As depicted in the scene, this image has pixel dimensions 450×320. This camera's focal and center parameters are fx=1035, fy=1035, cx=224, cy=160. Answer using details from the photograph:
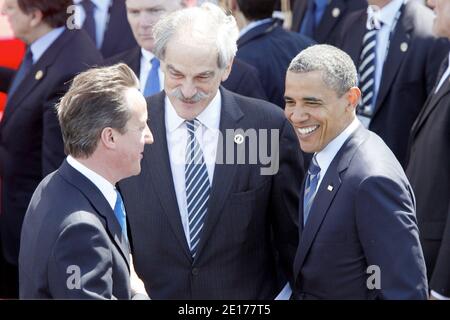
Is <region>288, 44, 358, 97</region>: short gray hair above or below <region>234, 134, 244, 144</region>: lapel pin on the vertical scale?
above

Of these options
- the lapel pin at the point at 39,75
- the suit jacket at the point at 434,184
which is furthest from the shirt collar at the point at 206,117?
the lapel pin at the point at 39,75

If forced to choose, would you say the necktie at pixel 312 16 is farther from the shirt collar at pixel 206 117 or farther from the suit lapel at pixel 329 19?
the shirt collar at pixel 206 117

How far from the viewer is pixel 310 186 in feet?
13.6

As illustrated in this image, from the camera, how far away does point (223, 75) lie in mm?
4488

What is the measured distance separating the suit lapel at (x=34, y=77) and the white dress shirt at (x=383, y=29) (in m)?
1.71

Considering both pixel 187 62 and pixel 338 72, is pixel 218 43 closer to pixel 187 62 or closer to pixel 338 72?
pixel 187 62

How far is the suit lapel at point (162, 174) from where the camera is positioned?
14.2 feet

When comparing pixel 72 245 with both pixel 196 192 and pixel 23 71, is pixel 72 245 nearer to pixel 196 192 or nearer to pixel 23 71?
pixel 196 192

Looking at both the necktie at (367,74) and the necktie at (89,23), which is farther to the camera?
the necktie at (89,23)

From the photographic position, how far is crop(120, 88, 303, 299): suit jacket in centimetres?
433

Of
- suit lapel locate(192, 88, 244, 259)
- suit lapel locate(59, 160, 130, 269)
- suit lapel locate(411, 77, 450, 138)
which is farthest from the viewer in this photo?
suit lapel locate(411, 77, 450, 138)

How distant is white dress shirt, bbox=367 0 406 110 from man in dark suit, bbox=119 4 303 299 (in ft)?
4.86

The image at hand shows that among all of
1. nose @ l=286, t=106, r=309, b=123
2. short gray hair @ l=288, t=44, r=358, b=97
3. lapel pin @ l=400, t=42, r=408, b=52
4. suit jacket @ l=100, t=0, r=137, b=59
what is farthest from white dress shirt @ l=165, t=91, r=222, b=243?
suit jacket @ l=100, t=0, r=137, b=59

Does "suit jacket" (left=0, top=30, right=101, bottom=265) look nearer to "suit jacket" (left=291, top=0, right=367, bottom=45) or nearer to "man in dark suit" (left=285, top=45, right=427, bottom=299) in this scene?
"man in dark suit" (left=285, top=45, right=427, bottom=299)
